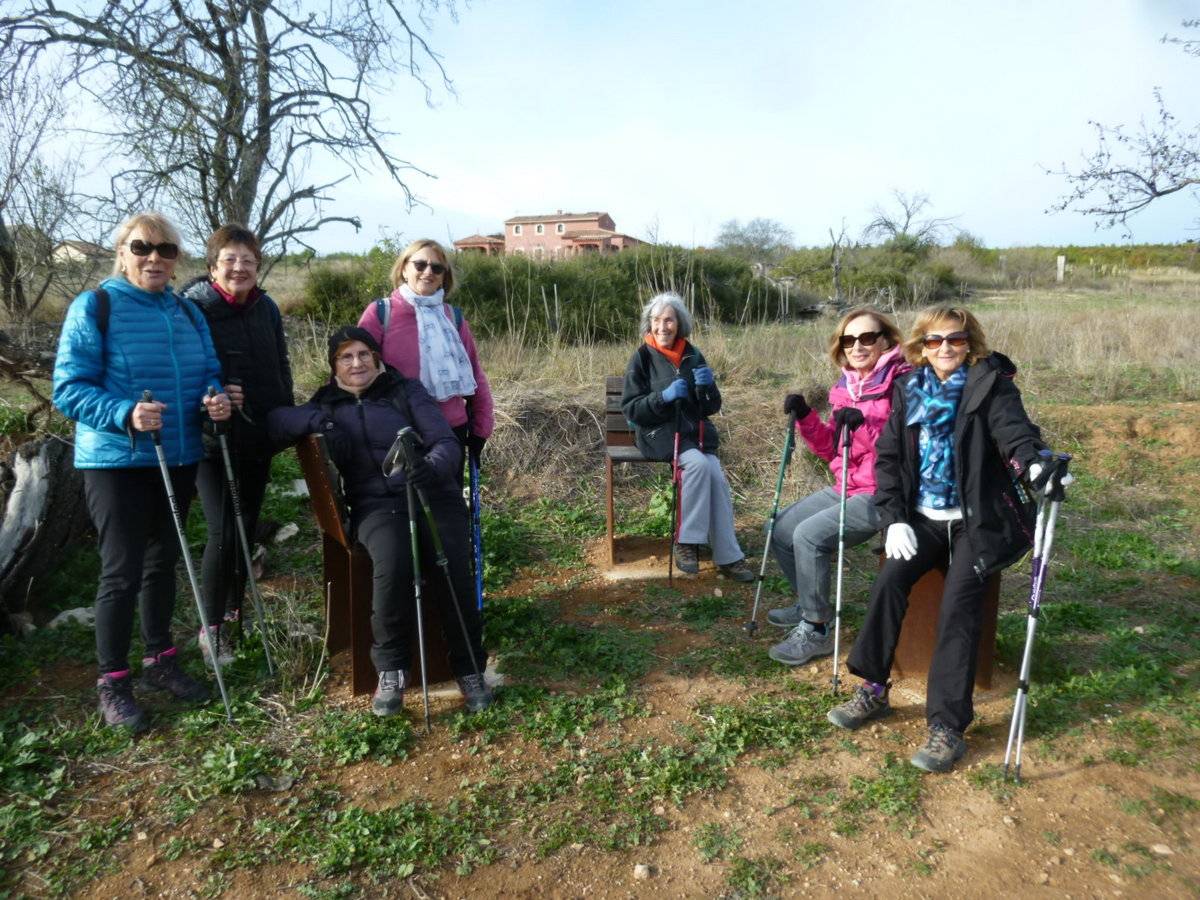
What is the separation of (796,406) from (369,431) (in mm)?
2012

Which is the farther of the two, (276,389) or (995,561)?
(276,389)

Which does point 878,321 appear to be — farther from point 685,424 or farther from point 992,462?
point 685,424

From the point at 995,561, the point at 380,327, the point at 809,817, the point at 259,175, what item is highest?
the point at 259,175

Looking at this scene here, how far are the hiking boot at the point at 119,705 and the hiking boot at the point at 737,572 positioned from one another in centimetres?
314

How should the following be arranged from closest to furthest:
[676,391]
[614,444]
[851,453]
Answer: [851,453], [676,391], [614,444]

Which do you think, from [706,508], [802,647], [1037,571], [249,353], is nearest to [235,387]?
[249,353]

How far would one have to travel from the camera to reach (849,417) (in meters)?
3.69

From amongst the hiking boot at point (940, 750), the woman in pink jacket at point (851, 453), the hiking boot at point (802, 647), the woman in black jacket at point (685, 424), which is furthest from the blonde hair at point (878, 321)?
the hiking boot at point (940, 750)

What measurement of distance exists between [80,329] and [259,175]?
6.94 meters

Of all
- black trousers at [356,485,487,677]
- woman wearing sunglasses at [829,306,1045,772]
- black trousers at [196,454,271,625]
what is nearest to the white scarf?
black trousers at [356,485,487,677]

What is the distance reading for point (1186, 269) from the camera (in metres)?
24.0

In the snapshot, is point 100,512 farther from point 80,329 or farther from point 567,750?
point 567,750

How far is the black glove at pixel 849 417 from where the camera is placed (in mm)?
3697

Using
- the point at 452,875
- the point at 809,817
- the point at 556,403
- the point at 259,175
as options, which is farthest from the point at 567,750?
the point at 259,175
